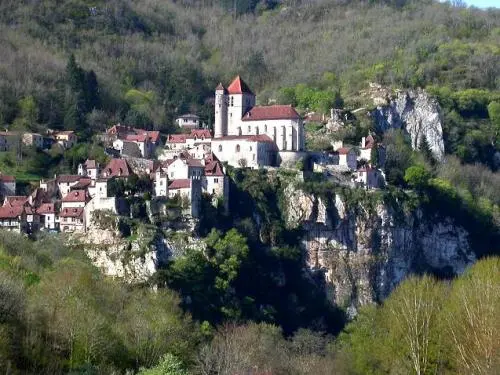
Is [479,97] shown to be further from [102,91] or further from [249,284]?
[249,284]

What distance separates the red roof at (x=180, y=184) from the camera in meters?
73.8

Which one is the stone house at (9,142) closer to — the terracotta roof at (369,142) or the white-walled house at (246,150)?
the white-walled house at (246,150)

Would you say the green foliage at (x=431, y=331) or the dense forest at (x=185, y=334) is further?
the green foliage at (x=431, y=331)

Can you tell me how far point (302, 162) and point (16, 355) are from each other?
45.0 meters

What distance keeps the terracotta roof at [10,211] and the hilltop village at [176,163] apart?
0.20ft

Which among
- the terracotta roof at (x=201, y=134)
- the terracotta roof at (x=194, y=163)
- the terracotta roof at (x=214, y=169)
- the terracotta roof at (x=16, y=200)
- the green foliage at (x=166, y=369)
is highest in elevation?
the terracotta roof at (x=201, y=134)

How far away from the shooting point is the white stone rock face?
101 metres

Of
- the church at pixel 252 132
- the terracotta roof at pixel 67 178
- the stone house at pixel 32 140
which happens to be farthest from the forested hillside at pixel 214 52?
the terracotta roof at pixel 67 178

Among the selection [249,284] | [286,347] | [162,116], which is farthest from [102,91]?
[286,347]

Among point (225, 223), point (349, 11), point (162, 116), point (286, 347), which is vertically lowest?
point (286, 347)

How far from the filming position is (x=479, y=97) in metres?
110

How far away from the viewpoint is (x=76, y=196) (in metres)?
74.8

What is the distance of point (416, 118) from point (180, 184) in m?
34.5

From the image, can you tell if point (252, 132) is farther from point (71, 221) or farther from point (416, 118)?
point (416, 118)
